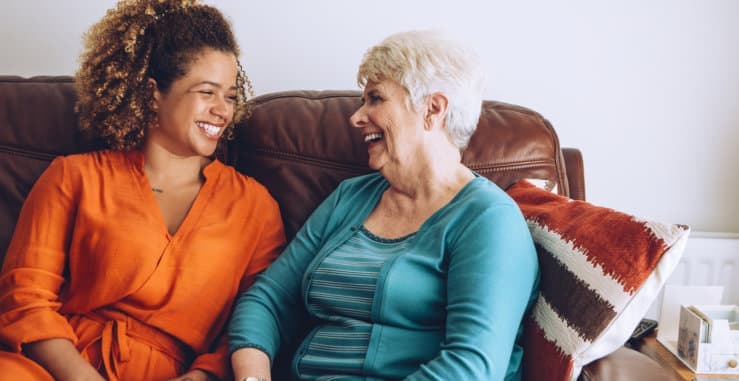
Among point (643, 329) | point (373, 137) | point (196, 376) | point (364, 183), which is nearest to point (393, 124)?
point (373, 137)

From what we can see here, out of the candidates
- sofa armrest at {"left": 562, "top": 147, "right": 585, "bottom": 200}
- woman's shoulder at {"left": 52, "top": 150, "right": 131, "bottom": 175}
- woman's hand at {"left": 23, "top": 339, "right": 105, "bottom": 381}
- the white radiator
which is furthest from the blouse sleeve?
the white radiator

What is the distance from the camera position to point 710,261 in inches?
→ 80.6

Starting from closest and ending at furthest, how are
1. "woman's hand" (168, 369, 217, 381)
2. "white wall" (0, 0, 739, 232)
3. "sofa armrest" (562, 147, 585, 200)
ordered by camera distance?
"woman's hand" (168, 369, 217, 381)
"sofa armrest" (562, 147, 585, 200)
"white wall" (0, 0, 739, 232)

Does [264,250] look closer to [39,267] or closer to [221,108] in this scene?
[221,108]

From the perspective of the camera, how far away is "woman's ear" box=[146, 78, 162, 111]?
156cm

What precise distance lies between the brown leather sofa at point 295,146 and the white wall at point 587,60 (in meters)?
0.31

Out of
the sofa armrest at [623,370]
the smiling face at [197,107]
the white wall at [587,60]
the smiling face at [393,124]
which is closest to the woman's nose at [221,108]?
the smiling face at [197,107]

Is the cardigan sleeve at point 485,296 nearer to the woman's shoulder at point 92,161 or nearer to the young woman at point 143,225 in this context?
the young woman at point 143,225

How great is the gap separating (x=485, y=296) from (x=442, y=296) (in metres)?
0.14

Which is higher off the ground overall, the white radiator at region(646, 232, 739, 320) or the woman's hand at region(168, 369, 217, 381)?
the woman's hand at region(168, 369, 217, 381)

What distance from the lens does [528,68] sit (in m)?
1.98

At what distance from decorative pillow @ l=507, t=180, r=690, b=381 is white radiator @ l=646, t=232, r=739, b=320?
0.92 meters

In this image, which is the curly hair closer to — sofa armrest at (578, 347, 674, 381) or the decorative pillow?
the decorative pillow

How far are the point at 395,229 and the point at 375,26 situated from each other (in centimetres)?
82
